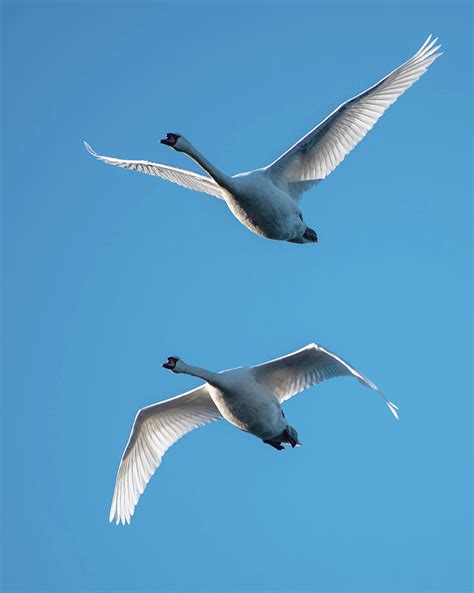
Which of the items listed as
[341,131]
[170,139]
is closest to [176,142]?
[170,139]

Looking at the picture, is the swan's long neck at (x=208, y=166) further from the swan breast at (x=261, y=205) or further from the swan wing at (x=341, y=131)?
the swan wing at (x=341, y=131)

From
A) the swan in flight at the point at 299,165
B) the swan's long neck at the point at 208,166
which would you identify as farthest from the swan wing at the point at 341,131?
the swan's long neck at the point at 208,166

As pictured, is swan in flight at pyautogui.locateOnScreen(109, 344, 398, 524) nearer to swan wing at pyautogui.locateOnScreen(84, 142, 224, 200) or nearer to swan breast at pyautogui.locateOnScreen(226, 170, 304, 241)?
swan breast at pyautogui.locateOnScreen(226, 170, 304, 241)

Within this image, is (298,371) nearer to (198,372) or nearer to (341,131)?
(198,372)

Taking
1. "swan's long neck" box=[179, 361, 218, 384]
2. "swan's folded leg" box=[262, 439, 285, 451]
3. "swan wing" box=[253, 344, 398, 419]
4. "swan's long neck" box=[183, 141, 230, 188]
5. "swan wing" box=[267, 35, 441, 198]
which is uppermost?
"swan wing" box=[267, 35, 441, 198]

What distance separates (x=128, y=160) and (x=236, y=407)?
5961mm

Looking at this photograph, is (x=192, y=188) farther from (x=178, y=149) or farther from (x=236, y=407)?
(x=236, y=407)

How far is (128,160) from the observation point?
87.7 ft

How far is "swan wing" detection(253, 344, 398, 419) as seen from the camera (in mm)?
23031

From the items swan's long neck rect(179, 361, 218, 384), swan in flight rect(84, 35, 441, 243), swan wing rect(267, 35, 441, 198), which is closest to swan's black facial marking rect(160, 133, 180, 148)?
swan in flight rect(84, 35, 441, 243)

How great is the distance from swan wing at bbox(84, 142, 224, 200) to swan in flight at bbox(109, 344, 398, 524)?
3559 millimetres

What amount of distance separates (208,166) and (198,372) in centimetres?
318

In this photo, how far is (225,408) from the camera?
22.9m

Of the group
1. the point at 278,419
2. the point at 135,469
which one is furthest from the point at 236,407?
the point at 135,469
